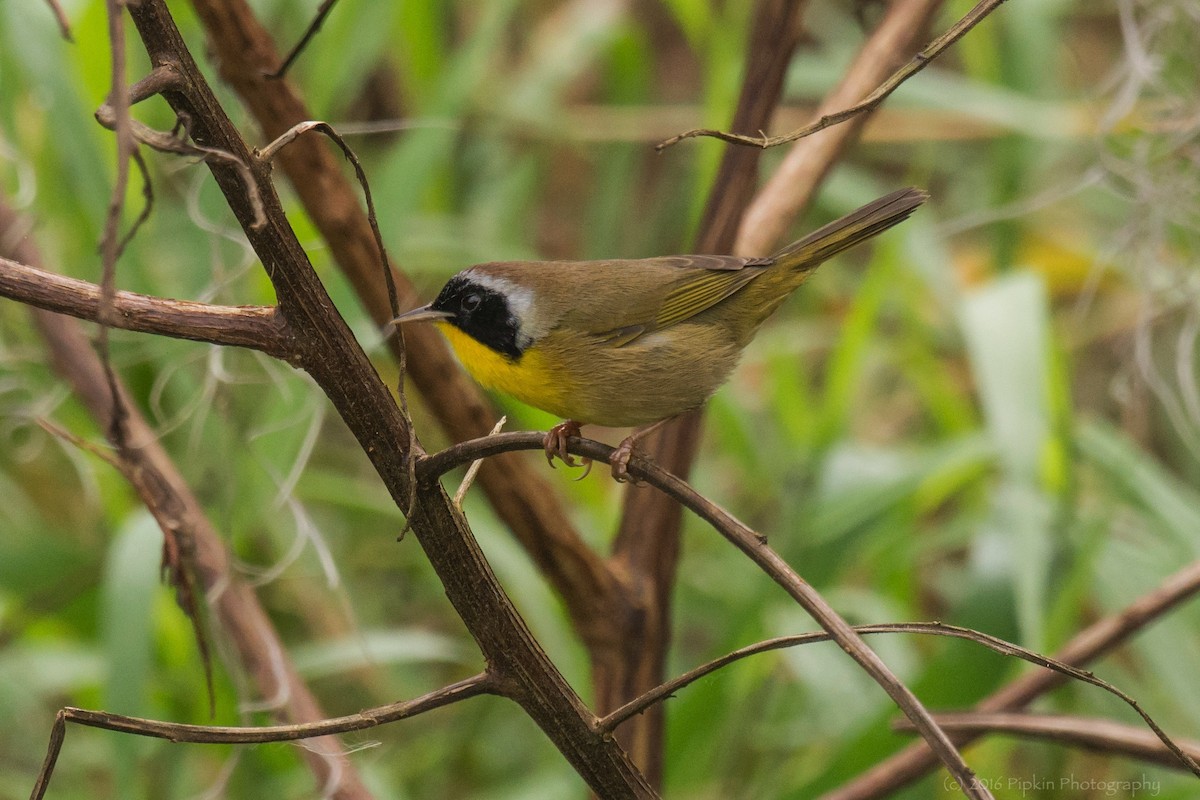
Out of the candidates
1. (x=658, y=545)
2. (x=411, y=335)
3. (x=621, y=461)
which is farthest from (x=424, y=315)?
(x=658, y=545)

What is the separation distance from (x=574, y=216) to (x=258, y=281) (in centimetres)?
300

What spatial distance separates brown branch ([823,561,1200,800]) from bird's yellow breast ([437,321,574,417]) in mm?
818

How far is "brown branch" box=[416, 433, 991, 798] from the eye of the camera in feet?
3.01

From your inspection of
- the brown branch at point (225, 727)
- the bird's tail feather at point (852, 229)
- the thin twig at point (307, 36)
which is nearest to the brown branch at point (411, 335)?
the thin twig at point (307, 36)

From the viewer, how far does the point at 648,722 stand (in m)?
1.99

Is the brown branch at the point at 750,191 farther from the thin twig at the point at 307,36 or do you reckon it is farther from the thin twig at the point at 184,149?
the thin twig at the point at 184,149

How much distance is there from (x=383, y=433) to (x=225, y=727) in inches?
12.4

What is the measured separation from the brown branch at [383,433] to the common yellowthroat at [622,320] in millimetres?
806

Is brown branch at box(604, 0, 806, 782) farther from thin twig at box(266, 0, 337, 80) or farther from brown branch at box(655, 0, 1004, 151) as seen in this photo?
brown branch at box(655, 0, 1004, 151)

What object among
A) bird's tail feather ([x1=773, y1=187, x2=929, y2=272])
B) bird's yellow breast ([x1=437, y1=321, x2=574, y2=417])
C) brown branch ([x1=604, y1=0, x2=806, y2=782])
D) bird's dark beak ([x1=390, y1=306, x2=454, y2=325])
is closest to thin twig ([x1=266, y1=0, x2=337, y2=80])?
bird's dark beak ([x1=390, y1=306, x2=454, y2=325])

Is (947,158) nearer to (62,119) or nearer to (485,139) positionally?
(485,139)

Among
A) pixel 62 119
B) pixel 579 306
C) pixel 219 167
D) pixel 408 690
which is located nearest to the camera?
pixel 219 167

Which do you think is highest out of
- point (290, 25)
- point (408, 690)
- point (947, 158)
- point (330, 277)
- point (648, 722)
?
point (947, 158)

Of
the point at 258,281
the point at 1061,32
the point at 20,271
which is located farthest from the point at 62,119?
the point at 1061,32
